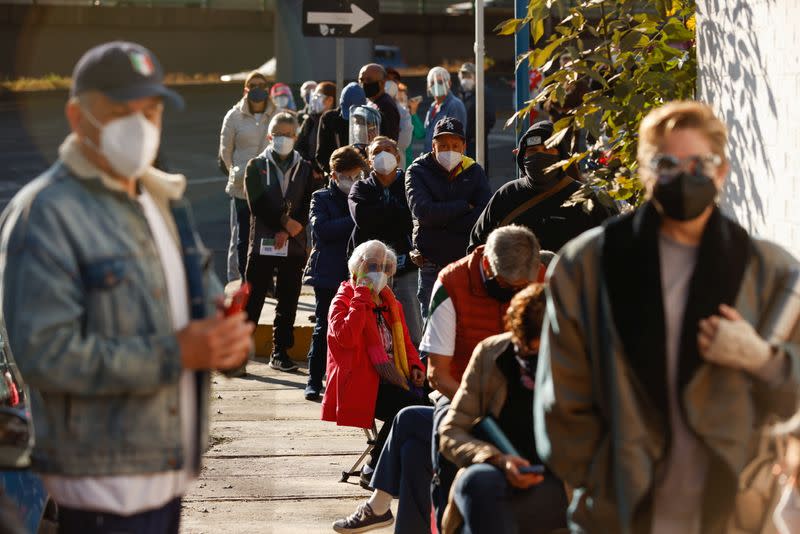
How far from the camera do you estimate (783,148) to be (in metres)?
6.27

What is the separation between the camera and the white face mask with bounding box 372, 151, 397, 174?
402 inches

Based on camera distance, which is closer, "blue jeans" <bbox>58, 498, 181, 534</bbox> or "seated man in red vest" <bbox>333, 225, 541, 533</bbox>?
"blue jeans" <bbox>58, 498, 181, 534</bbox>

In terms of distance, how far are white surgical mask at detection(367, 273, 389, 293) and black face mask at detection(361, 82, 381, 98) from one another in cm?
557

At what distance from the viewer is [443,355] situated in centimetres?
646

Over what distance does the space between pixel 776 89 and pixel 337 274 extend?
15.3 ft

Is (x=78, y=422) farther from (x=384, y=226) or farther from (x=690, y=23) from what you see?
(x=384, y=226)

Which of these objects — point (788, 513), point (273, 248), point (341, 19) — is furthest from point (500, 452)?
point (341, 19)

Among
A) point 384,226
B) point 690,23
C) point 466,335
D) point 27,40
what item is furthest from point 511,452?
point 27,40

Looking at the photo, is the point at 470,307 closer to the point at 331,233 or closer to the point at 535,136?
the point at 535,136

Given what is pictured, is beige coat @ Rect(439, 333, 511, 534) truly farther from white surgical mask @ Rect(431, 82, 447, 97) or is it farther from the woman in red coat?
white surgical mask @ Rect(431, 82, 447, 97)

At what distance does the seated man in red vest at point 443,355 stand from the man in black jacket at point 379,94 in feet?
22.8

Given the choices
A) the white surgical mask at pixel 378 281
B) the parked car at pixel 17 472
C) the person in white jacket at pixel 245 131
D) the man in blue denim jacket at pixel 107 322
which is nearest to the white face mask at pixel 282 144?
the person in white jacket at pixel 245 131

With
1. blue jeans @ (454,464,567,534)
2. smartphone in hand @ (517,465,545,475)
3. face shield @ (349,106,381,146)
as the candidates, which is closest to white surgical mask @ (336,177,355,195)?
face shield @ (349,106,381,146)

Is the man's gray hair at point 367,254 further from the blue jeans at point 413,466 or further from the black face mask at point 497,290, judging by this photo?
the black face mask at point 497,290
